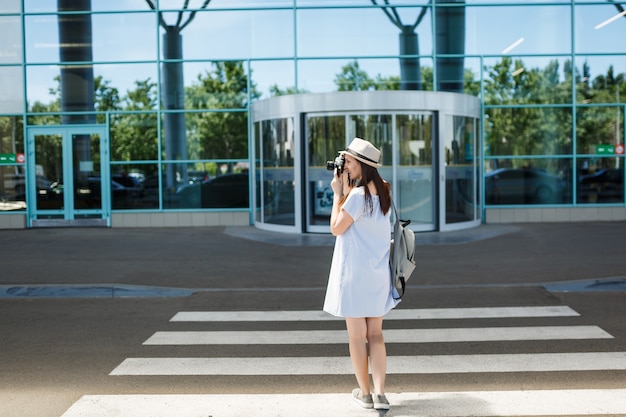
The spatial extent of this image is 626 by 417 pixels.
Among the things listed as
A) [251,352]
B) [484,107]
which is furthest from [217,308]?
[484,107]

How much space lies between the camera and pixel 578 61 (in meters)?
20.5

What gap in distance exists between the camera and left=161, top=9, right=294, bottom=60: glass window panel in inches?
808

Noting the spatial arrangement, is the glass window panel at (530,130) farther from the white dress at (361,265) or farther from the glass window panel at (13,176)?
the white dress at (361,265)

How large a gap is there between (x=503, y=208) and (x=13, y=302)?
13.6 metres

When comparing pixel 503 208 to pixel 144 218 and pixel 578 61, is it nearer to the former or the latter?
pixel 578 61

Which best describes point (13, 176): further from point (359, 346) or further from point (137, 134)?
point (359, 346)

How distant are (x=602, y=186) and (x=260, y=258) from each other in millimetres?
11012

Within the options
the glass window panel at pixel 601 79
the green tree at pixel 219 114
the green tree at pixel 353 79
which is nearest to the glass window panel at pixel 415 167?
the green tree at pixel 353 79

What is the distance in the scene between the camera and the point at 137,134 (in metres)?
20.6

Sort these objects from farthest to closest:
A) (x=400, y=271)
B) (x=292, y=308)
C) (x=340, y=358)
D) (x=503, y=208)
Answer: (x=503, y=208) → (x=292, y=308) → (x=340, y=358) → (x=400, y=271)

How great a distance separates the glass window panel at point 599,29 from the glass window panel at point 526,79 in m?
0.71

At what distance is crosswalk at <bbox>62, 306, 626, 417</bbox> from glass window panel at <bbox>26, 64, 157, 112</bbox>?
12.3 m

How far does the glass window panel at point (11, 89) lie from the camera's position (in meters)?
20.6

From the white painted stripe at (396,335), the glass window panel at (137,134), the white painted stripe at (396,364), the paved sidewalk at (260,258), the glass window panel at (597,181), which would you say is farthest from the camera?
the glass window panel at (137,134)
